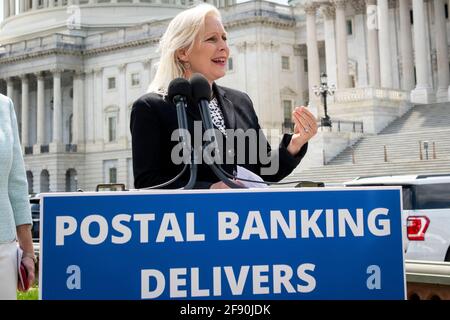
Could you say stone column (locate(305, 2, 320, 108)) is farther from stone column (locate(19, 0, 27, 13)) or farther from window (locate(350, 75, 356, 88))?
stone column (locate(19, 0, 27, 13))

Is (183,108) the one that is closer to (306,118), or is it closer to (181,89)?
(181,89)

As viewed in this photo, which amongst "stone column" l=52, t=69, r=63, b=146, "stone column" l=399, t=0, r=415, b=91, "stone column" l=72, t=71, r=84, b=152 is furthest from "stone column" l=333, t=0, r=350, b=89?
"stone column" l=52, t=69, r=63, b=146

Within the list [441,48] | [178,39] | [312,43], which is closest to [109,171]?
[312,43]

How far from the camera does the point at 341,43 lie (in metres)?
50.8

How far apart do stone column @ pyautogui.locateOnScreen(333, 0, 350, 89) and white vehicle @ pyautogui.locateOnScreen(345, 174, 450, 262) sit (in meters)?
38.2

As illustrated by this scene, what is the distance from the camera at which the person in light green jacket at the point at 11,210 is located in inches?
164

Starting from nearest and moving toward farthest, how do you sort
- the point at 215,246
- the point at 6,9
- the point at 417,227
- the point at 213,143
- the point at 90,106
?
the point at 215,246 < the point at 213,143 < the point at 417,227 < the point at 90,106 < the point at 6,9

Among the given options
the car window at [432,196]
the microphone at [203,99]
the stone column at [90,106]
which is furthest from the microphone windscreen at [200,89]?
the stone column at [90,106]

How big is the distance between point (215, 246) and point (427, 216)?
1113cm

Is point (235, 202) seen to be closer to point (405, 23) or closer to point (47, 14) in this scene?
point (405, 23)

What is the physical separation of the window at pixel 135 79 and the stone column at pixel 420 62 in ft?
92.5

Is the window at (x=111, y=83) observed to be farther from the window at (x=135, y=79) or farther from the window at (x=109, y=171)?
the window at (x=109, y=171)

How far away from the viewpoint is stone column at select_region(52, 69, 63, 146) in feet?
234
